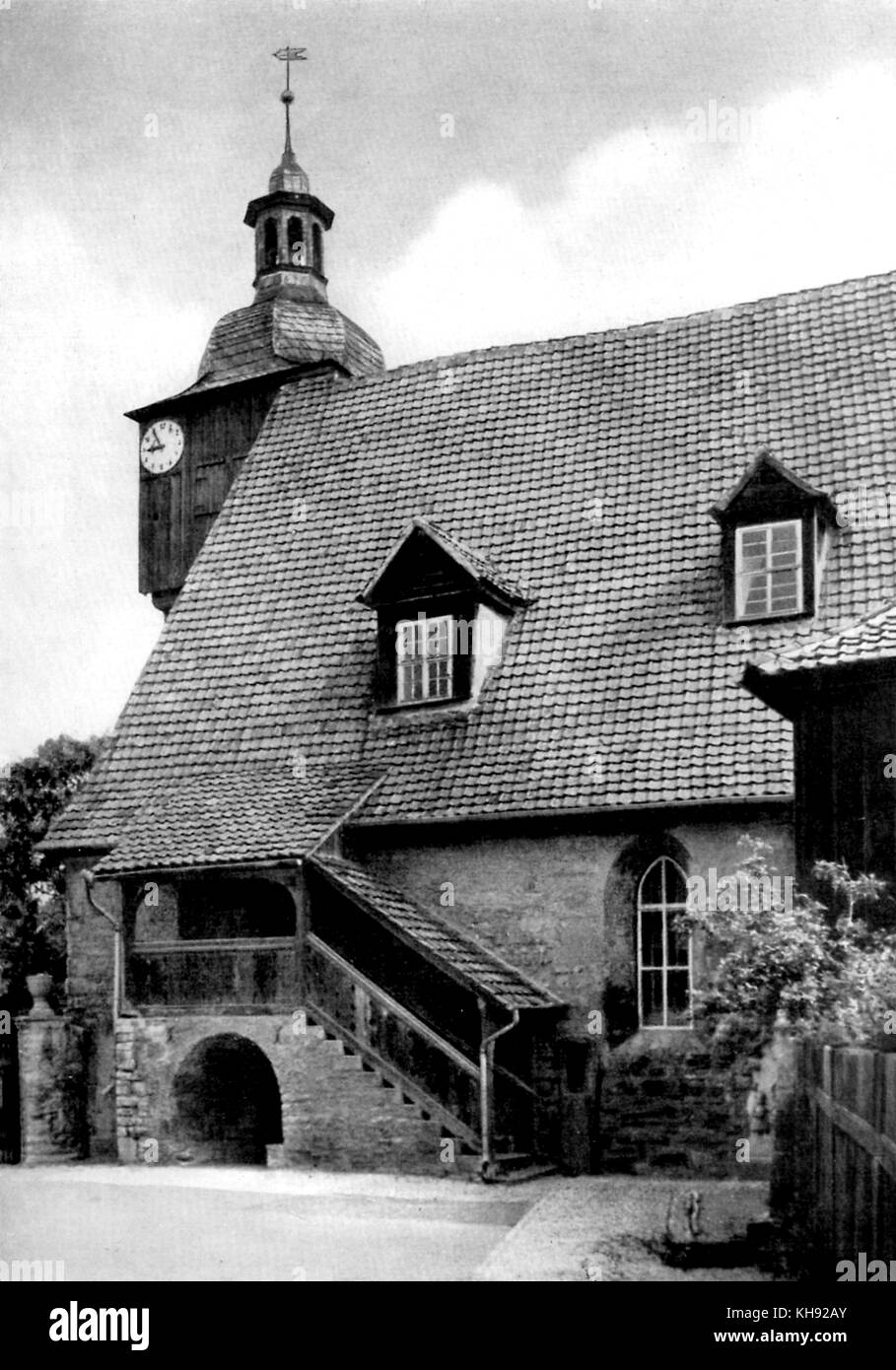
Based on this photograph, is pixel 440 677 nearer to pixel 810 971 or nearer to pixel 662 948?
pixel 662 948

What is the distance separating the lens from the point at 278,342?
25.4 metres

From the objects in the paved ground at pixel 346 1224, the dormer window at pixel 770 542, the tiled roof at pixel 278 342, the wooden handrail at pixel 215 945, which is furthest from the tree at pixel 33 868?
the dormer window at pixel 770 542

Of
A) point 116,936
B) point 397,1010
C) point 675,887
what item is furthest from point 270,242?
point 397,1010

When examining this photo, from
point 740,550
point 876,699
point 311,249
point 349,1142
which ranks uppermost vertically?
point 311,249

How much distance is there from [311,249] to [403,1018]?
13.6 meters

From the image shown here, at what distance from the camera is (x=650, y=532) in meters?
19.8

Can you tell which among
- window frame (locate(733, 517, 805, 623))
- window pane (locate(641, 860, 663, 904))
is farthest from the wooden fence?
window frame (locate(733, 517, 805, 623))

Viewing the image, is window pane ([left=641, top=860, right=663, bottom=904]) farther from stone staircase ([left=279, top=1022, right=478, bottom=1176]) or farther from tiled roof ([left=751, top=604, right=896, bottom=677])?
tiled roof ([left=751, top=604, right=896, bottom=677])

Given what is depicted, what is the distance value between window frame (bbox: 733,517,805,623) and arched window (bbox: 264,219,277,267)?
1076 cm

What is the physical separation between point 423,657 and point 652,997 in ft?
15.5

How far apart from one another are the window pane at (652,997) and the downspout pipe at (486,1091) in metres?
1.61

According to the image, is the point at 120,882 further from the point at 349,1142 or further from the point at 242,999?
the point at 349,1142

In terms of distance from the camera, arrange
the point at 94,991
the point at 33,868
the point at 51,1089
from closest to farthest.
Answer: the point at 51,1089 < the point at 94,991 < the point at 33,868
